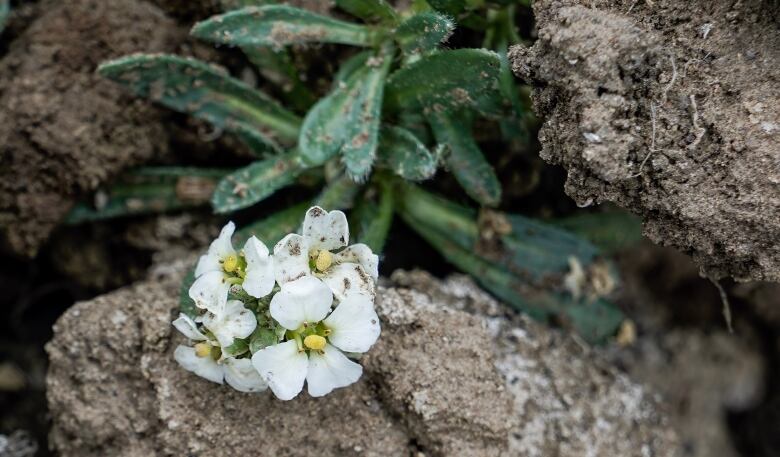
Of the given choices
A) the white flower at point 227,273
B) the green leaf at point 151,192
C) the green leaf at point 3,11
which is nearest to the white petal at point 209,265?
the white flower at point 227,273

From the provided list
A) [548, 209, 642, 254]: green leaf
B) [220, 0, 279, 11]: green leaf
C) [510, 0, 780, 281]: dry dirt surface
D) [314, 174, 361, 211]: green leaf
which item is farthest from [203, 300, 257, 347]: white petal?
[548, 209, 642, 254]: green leaf

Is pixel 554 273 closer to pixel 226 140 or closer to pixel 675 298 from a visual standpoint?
pixel 675 298

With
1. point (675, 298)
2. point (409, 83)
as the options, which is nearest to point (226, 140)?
point (409, 83)

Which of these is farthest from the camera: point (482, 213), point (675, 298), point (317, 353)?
point (675, 298)

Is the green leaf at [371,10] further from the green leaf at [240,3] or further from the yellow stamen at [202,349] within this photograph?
the yellow stamen at [202,349]

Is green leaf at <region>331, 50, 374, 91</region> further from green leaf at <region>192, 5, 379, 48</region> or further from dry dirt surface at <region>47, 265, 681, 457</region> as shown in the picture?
dry dirt surface at <region>47, 265, 681, 457</region>
